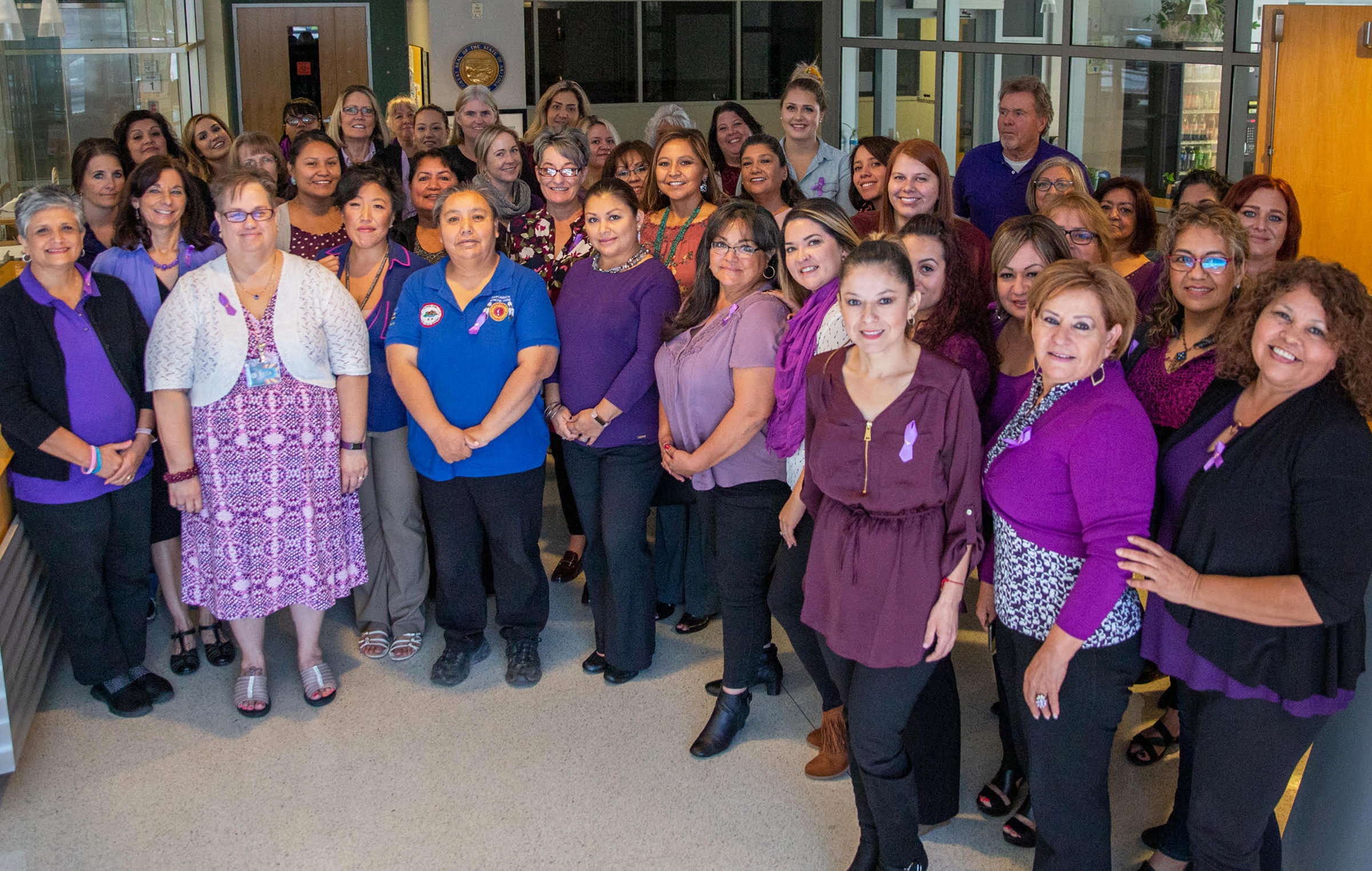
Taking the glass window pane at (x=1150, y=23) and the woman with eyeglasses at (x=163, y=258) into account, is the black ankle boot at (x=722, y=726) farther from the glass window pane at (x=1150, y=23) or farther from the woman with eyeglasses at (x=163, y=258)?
the glass window pane at (x=1150, y=23)

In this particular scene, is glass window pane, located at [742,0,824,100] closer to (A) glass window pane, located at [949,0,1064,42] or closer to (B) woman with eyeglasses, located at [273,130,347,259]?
(A) glass window pane, located at [949,0,1064,42]

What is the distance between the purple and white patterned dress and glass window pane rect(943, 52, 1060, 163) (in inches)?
176

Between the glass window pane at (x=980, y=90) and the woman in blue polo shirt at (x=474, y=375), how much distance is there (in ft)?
12.8

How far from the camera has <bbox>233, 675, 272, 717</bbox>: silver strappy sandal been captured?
3.94 m

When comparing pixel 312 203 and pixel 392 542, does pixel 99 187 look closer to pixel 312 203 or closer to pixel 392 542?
pixel 312 203

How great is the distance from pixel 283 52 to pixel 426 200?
397 inches

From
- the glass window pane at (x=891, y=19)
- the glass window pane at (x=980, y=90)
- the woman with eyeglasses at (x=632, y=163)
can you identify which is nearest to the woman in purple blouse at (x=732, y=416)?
the woman with eyeglasses at (x=632, y=163)

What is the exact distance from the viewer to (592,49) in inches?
545

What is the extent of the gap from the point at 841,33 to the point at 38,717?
21.0 feet

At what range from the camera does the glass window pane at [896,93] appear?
7.66 m

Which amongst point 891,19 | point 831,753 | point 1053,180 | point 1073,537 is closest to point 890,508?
point 1073,537

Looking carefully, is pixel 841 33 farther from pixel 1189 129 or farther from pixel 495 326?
pixel 495 326

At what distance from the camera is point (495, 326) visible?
151 inches

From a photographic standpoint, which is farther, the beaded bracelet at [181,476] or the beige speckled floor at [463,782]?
the beaded bracelet at [181,476]
